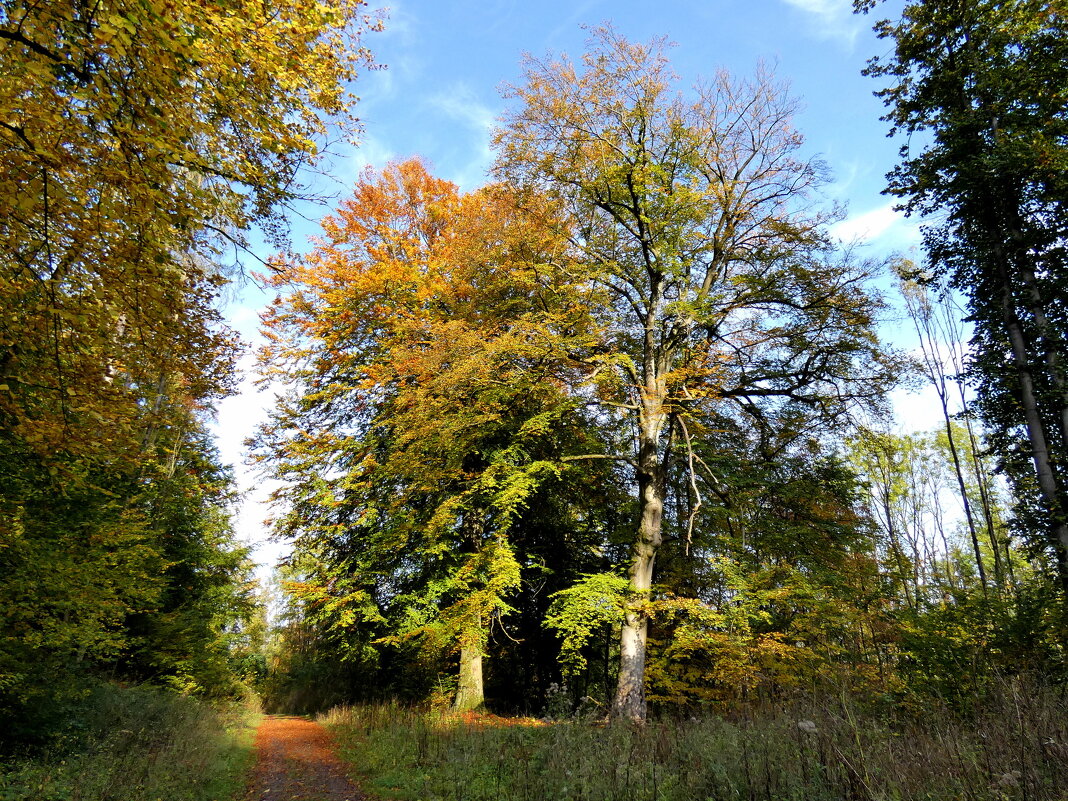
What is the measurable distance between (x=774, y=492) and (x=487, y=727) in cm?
782

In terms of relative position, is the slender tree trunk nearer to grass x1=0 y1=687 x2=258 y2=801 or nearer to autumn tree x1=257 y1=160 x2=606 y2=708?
autumn tree x1=257 y1=160 x2=606 y2=708

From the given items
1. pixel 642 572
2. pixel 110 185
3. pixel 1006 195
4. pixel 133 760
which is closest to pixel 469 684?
pixel 642 572

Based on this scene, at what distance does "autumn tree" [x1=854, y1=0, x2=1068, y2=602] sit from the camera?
9289 mm

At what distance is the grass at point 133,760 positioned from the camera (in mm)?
5523

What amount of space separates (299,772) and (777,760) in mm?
7805

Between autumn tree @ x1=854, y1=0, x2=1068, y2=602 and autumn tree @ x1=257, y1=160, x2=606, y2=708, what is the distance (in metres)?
7.81

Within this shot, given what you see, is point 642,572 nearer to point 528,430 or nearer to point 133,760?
point 528,430

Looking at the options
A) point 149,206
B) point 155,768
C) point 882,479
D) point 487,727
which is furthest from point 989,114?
point 882,479

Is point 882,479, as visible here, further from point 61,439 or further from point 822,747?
point 61,439

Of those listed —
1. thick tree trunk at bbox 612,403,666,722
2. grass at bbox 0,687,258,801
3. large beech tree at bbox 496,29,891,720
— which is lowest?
grass at bbox 0,687,258,801

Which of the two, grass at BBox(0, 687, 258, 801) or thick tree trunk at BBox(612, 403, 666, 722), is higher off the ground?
thick tree trunk at BBox(612, 403, 666, 722)

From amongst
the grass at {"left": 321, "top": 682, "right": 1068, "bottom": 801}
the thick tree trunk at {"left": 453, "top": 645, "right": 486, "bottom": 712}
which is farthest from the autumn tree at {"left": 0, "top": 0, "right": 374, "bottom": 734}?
the thick tree trunk at {"left": 453, "top": 645, "right": 486, "bottom": 712}

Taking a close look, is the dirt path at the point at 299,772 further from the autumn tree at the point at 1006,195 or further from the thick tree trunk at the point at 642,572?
the autumn tree at the point at 1006,195

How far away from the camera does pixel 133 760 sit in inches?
274
